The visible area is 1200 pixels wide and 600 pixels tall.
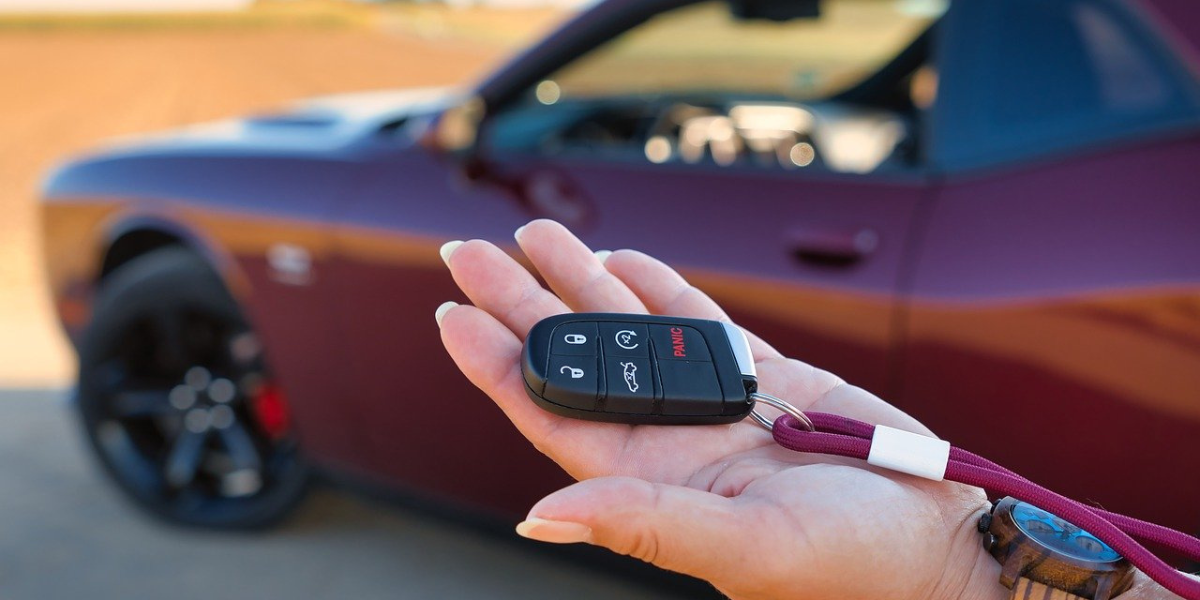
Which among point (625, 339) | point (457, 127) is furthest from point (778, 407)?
point (457, 127)

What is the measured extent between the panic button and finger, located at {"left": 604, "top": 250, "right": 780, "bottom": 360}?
15 centimetres

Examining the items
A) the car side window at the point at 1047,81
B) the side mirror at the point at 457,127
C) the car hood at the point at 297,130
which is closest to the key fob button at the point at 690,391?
the car side window at the point at 1047,81

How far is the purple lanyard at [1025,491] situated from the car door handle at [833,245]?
2.01 feet

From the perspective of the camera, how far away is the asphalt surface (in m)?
2.67

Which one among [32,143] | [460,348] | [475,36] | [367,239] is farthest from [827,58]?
[475,36]

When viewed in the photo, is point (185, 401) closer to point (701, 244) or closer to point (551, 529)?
point (701, 244)

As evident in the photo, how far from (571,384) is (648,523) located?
28 centimetres

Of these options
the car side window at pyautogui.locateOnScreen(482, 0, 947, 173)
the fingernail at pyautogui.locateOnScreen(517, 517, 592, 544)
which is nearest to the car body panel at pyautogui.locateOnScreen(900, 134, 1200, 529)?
the car side window at pyautogui.locateOnScreen(482, 0, 947, 173)

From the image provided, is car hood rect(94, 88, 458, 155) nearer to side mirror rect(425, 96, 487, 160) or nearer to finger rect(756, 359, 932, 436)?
side mirror rect(425, 96, 487, 160)

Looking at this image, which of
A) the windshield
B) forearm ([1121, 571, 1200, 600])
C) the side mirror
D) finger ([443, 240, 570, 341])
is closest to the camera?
forearm ([1121, 571, 1200, 600])

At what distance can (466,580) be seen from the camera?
271 centimetres

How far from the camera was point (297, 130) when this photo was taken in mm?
2930

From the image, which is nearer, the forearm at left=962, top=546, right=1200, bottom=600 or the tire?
the forearm at left=962, top=546, right=1200, bottom=600

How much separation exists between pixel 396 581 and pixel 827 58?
3.70 m
